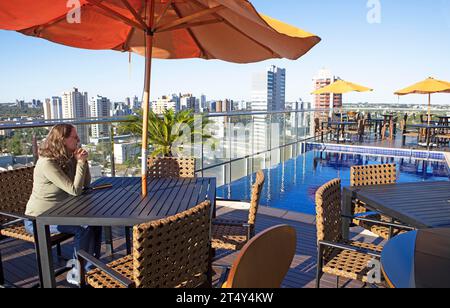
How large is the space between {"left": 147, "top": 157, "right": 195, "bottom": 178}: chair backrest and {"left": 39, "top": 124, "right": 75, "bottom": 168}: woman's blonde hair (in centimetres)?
Result: 120

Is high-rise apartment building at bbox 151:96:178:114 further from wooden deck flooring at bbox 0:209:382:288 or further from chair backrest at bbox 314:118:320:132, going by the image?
chair backrest at bbox 314:118:320:132

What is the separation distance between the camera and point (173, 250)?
1.79 metres

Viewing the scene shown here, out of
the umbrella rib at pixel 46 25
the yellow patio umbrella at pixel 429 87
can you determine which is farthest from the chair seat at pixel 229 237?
the yellow patio umbrella at pixel 429 87

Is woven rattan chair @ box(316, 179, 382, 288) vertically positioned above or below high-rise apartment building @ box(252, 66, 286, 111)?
below

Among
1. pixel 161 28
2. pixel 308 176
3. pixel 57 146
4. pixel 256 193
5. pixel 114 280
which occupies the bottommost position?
pixel 308 176

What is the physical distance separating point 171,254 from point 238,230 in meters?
1.40

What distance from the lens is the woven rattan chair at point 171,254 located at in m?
1.67

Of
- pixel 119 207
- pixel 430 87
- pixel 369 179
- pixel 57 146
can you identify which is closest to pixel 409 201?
pixel 369 179

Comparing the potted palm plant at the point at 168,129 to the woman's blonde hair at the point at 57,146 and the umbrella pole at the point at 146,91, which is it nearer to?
the woman's blonde hair at the point at 57,146

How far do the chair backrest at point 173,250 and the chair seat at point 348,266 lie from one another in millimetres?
1003

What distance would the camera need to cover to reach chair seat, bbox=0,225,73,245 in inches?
112

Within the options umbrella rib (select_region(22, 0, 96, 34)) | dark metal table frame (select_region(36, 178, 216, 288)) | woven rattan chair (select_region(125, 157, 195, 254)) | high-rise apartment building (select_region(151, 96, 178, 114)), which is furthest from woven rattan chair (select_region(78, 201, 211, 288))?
high-rise apartment building (select_region(151, 96, 178, 114))

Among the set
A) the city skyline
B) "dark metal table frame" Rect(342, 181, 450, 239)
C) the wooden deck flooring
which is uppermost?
the city skyline

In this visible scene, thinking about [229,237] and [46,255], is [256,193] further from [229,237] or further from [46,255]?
[46,255]
